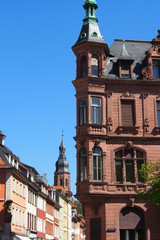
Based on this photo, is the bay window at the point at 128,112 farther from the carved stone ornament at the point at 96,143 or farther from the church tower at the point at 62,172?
the church tower at the point at 62,172

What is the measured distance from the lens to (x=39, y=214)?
7012 cm

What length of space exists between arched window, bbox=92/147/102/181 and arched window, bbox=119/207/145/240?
3.24 meters

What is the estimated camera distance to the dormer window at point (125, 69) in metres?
35.7

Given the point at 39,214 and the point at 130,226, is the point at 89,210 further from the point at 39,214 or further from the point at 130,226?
the point at 39,214

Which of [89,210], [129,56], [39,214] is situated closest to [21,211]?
[39,214]

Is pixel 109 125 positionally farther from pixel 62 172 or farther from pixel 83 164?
pixel 62 172

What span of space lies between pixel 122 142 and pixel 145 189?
13.3 feet

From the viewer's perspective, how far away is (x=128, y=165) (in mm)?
33688

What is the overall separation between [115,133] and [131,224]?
7096 millimetres

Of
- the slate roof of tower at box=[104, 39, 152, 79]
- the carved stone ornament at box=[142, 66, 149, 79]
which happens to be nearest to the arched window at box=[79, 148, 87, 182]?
the slate roof of tower at box=[104, 39, 152, 79]

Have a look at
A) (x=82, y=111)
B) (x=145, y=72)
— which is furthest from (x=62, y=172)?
(x=82, y=111)

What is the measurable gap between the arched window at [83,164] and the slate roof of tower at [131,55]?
6.63 meters

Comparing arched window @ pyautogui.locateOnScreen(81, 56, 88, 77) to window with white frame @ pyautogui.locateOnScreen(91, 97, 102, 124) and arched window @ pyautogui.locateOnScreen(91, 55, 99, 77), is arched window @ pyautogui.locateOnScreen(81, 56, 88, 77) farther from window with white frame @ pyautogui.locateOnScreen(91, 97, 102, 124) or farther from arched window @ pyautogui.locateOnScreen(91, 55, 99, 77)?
window with white frame @ pyautogui.locateOnScreen(91, 97, 102, 124)

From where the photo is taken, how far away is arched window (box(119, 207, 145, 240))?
32.2 meters
